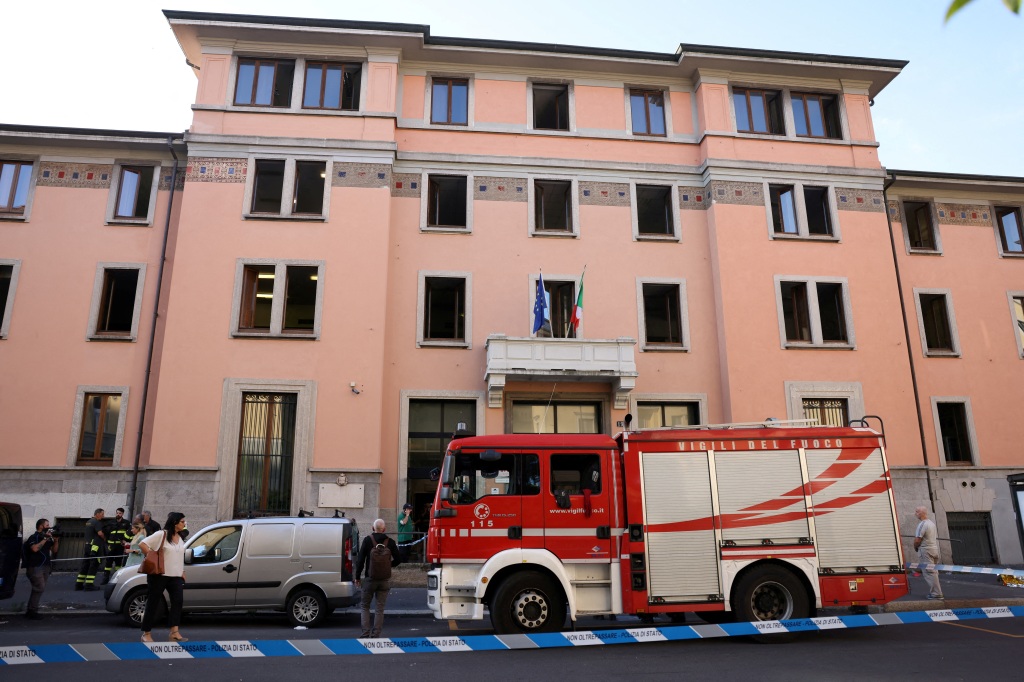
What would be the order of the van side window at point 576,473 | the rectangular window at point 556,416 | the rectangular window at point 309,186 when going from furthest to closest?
the rectangular window at point 309,186 → the rectangular window at point 556,416 → the van side window at point 576,473

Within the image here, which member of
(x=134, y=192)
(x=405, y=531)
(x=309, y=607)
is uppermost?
(x=134, y=192)

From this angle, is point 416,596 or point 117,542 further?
A: point 117,542

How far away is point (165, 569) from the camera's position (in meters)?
10.5

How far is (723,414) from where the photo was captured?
70.0ft

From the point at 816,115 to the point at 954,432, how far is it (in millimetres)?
11307

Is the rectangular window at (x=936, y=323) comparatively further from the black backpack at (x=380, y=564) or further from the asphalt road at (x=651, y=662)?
the black backpack at (x=380, y=564)

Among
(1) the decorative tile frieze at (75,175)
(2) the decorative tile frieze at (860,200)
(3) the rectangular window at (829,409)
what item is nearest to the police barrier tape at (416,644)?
(3) the rectangular window at (829,409)

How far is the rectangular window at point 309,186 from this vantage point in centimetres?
2119

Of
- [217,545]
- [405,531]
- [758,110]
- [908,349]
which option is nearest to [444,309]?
[405,531]

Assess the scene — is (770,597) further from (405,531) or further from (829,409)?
(829,409)

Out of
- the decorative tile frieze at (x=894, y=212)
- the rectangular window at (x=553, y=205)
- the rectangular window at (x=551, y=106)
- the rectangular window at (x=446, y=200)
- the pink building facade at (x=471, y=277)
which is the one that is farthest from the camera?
the decorative tile frieze at (x=894, y=212)

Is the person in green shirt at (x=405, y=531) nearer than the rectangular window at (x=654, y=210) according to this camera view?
Yes

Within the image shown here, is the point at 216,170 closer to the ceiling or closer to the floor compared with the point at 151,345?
closer to the ceiling

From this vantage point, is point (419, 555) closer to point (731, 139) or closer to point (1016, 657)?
point (1016, 657)
